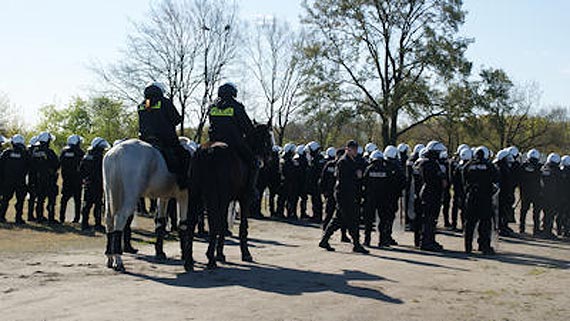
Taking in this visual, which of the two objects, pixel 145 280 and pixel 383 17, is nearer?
pixel 145 280

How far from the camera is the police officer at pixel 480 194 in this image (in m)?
14.3

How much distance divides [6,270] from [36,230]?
6.89m

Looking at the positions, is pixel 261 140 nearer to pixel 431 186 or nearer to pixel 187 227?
pixel 187 227

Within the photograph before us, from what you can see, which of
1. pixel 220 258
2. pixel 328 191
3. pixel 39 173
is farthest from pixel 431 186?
pixel 39 173

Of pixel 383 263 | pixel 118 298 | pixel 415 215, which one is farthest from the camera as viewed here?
pixel 415 215

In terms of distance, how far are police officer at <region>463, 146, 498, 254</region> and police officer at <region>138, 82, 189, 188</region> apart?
6.43 meters

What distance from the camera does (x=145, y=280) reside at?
967 centimetres

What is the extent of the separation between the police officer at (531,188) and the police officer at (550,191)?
0.26 metres

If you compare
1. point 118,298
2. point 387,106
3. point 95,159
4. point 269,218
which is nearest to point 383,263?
point 118,298

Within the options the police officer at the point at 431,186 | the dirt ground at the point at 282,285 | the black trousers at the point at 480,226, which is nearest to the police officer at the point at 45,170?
the dirt ground at the point at 282,285

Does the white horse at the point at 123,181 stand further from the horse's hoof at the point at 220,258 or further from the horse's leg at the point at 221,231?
the horse's hoof at the point at 220,258

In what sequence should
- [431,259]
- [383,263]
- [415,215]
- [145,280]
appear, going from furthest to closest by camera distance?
1. [415,215]
2. [431,259]
3. [383,263]
4. [145,280]

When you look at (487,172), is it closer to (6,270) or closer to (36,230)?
(6,270)

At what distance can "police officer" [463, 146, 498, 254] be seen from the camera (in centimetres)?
1427
